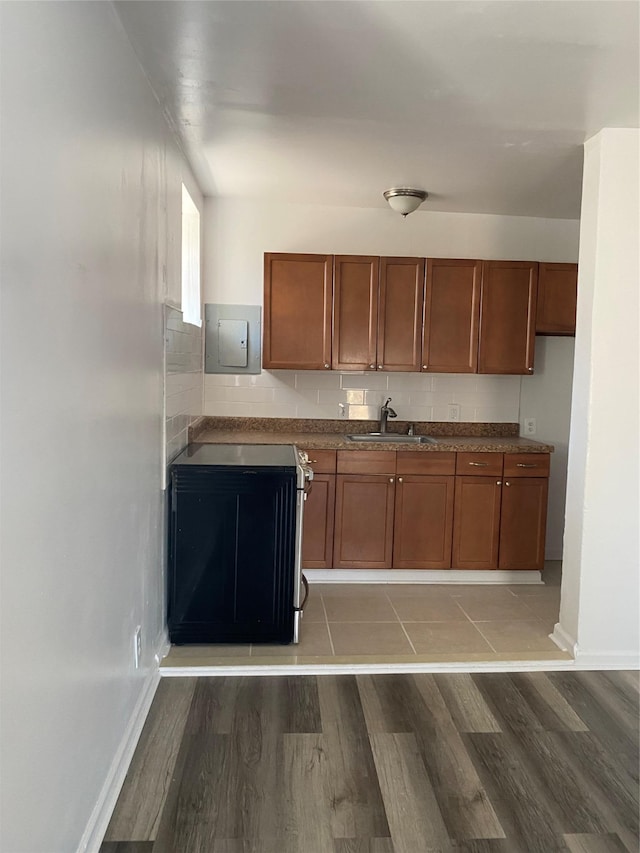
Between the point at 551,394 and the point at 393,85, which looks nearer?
the point at 393,85

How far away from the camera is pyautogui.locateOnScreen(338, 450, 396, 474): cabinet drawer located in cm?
403

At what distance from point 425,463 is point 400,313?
96 cm

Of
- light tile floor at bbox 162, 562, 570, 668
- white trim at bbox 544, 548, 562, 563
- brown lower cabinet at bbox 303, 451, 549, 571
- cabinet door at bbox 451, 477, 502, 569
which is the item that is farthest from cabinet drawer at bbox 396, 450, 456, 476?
white trim at bbox 544, 548, 562, 563

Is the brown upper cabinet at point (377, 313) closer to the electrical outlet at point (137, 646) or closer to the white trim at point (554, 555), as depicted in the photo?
the white trim at point (554, 555)

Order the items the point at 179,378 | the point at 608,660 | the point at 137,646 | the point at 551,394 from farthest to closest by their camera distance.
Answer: the point at 551,394 → the point at 179,378 → the point at 608,660 → the point at 137,646

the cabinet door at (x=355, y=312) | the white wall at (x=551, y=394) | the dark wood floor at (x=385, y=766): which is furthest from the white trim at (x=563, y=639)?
the cabinet door at (x=355, y=312)

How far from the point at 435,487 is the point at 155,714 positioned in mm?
2138

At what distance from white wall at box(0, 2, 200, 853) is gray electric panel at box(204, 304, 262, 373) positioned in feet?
6.28

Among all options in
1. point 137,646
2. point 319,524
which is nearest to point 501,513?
point 319,524

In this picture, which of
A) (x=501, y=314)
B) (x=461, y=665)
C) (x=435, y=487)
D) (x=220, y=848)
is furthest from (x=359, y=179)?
(x=220, y=848)

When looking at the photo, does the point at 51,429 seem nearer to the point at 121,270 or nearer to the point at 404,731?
the point at 121,270

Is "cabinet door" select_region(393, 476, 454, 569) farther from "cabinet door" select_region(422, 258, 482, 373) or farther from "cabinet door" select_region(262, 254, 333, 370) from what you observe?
"cabinet door" select_region(262, 254, 333, 370)

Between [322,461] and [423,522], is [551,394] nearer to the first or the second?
[423,522]

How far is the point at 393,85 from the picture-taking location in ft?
8.29
